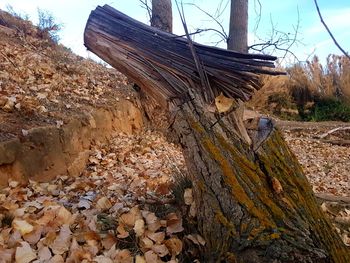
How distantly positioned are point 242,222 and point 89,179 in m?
1.94

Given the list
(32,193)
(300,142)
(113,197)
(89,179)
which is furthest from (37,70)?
(300,142)

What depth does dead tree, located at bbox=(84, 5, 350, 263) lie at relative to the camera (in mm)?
1645

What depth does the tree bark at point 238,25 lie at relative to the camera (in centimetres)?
502

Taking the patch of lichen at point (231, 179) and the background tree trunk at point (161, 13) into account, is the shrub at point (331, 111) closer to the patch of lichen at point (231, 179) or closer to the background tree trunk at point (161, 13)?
the background tree trunk at point (161, 13)

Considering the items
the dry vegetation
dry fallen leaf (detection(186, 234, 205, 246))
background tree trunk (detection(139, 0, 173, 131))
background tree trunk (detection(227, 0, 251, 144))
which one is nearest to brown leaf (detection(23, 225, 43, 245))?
dry fallen leaf (detection(186, 234, 205, 246))

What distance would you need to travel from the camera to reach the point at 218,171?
1.76m

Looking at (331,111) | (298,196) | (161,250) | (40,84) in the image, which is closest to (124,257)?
(161,250)

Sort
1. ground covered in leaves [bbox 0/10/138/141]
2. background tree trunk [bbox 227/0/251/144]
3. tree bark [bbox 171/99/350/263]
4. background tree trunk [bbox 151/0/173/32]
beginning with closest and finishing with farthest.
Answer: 1. tree bark [bbox 171/99/350/263]
2. ground covered in leaves [bbox 0/10/138/141]
3. background tree trunk [bbox 227/0/251/144]
4. background tree trunk [bbox 151/0/173/32]

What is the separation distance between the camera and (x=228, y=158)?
1759mm

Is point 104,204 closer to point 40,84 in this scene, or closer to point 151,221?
point 151,221

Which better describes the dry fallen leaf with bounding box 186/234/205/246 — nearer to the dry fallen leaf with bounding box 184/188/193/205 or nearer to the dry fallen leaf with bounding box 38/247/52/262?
the dry fallen leaf with bounding box 184/188/193/205

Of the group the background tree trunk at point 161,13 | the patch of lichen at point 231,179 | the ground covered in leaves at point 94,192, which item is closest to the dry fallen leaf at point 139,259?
the ground covered in leaves at point 94,192

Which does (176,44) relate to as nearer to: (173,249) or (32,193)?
(173,249)

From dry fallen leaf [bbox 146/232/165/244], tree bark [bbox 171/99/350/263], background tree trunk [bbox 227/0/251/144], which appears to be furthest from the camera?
background tree trunk [bbox 227/0/251/144]
